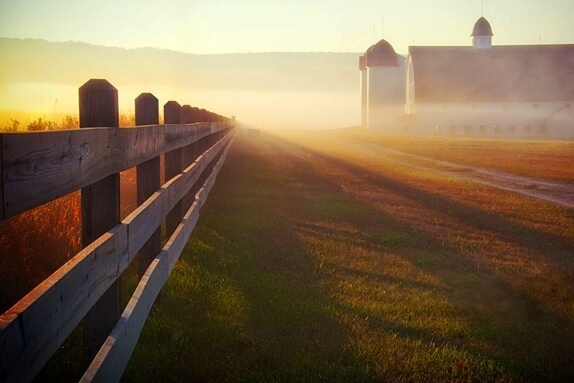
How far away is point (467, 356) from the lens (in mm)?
4523

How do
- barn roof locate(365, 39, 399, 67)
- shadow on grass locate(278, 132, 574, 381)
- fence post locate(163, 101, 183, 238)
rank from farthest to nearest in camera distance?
1. barn roof locate(365, 39, 399, 67)
2. fence post locate(163, 101, 183, 238)
3. shadow on grass locate(278, 132, 574, 381)

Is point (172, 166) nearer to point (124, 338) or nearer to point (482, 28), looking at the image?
point (124, 338)

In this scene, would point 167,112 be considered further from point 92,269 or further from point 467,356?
point 92,269

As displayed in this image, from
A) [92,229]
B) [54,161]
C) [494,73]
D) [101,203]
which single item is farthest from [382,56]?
[54,161]

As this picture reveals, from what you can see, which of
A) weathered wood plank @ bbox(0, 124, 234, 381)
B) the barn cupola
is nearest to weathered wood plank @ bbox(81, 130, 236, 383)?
weathered wood plank @ bbox(0, 124, 234, 381)

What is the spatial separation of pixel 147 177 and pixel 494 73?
243ft

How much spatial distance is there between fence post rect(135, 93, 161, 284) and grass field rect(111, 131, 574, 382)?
45 cm

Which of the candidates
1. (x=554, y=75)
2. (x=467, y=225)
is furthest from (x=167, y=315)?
(x=554, y=75)

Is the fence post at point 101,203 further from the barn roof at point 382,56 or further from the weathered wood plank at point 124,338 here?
the barn roof at point 382,56

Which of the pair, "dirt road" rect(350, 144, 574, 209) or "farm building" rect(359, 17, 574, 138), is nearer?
"dirt road" rect(350, 144, 574, 209)

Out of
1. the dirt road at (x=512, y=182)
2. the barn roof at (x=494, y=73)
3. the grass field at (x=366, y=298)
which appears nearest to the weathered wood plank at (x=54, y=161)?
the grass field at (x=366, y=298)

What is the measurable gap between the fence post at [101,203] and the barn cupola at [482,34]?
79595 millimetres

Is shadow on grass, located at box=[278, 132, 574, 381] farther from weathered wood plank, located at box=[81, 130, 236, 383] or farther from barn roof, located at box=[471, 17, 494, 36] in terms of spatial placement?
barn roof, located at box=[471, 17, 494, 36]

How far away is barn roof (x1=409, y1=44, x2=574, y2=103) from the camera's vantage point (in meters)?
70.9
